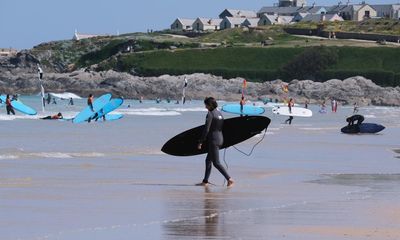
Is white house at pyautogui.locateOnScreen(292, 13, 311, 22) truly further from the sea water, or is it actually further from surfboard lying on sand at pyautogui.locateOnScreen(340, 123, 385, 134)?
the sea water

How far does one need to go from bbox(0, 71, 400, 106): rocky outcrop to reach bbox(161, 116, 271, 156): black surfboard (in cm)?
8228

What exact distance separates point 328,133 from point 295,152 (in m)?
12.2

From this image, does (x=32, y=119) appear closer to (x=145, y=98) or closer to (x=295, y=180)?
(x=295, y=180)

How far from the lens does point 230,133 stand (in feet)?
66.1

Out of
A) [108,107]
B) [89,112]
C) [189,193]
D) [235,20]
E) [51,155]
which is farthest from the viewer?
[235,20]

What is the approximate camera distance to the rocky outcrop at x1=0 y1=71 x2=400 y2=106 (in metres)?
107

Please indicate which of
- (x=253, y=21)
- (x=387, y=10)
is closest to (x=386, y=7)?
(x=387, y=10)

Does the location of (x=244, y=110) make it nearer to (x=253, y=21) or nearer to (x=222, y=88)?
(x=222, y=88)

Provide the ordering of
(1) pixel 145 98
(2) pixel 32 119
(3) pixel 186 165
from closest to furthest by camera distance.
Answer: (3) pixel 186 165, (2) pixel 32 119, (1) pixel 145 98

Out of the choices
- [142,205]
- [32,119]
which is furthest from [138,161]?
[32,119]

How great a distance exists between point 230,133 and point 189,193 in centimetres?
363

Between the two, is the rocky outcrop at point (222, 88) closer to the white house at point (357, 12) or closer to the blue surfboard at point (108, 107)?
the blue surfboard at point (108, 107)

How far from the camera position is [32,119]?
50.0 metres

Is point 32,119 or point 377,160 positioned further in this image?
point 32,119
